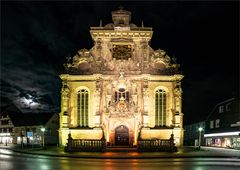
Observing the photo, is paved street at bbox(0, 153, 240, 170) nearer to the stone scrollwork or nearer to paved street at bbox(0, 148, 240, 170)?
paved street at bbox(0, 148, 240, 170)

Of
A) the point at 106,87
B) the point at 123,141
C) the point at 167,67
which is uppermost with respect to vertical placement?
the point at 167,67

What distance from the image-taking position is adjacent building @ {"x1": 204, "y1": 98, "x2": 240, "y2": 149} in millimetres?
50844

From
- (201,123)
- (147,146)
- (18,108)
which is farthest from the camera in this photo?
(18,108)

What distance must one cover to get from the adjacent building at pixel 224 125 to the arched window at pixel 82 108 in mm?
22675

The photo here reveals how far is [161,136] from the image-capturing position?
4656 cm

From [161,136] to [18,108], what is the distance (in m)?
61.7

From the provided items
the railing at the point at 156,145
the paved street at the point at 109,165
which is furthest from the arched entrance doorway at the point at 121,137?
the paved street at the point at 109,165

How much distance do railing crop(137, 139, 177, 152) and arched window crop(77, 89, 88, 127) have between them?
35.8 ft

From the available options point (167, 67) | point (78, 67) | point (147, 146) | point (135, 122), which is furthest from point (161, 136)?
point (78, 67)

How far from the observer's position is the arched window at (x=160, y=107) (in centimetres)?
4781

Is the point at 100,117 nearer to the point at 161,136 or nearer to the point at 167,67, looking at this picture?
the point at 161,136

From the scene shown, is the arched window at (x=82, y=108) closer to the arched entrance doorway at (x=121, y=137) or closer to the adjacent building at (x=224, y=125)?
the arched entrance doorway at (x=121, y=137)

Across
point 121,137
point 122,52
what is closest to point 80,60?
point 122,52

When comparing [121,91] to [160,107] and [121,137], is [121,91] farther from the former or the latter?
[121,137]
